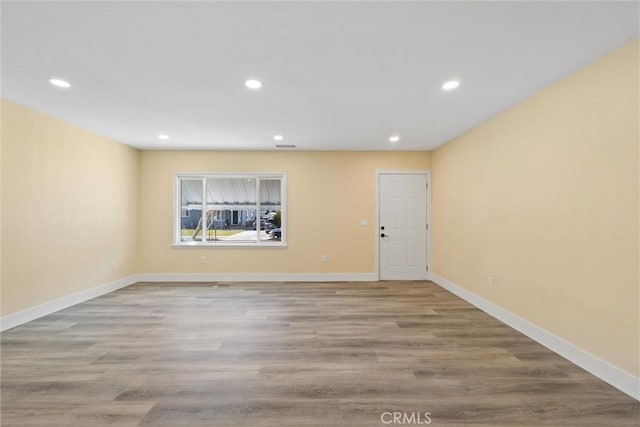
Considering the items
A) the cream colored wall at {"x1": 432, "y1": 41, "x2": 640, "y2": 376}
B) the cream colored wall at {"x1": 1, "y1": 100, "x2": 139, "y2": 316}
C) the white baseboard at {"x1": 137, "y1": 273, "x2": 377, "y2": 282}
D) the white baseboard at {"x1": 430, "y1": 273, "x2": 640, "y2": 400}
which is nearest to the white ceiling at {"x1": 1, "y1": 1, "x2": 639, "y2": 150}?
the cream colored wall at {"x1": 432, "y1": 41, "x2": 640, "y2": 376}

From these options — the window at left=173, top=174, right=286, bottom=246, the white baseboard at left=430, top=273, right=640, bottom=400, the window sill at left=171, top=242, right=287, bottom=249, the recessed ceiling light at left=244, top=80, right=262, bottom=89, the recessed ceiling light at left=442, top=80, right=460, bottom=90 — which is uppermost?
the recessed ceiling light at left=442, top=80, right=460, bottom=90

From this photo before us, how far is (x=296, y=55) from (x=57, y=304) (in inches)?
173

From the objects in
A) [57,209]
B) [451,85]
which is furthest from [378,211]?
[57,209]

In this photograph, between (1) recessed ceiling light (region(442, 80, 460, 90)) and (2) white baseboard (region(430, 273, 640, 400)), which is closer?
(2) white baseboard (region(430, 273, 640, 400))

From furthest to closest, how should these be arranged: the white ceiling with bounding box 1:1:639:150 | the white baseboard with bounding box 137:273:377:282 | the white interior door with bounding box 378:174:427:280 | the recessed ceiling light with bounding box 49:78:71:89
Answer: the white interior door with bounding box 378:174:427:280 < the white baseboard with bounding box 137:273:377:282 < the recessed ceiling light with bounding box 49:78:71:89 < the white ceiling with bounding box 1:1:639:150

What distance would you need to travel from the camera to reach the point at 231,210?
18.0ft

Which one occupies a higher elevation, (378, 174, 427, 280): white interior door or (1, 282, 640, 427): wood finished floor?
(378, 174, 427, 280): white interior door

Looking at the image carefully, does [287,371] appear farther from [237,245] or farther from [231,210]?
[231,210]

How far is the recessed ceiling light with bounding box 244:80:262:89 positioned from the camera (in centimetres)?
255

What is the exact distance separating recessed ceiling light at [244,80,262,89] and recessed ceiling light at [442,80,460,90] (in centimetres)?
178

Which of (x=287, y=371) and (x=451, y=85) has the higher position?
(x=451, y=85)

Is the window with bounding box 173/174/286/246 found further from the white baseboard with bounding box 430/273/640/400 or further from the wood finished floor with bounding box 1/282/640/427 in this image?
the white baseboard with bounding box 430/273/640/400

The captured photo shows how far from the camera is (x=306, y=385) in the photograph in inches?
81.7

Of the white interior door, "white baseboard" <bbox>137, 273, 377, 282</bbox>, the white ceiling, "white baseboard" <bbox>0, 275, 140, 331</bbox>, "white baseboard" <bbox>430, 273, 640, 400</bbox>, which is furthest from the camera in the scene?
the white interior door
